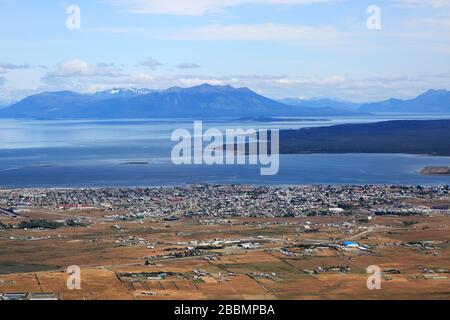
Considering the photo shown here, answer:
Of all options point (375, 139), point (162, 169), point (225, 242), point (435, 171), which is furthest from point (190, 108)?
point (225, 242)

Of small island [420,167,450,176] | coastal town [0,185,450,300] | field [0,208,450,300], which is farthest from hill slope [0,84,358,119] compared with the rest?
field [0,208,450,300]

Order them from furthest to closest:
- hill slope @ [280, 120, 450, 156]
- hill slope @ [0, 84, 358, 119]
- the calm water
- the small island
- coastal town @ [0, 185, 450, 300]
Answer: hill slope @ [0, 84, 358, 119] → hill slope @ [280, 120, 450, 156] → the small island → the calm water → coastal town @ [0, 185, 450, 300]

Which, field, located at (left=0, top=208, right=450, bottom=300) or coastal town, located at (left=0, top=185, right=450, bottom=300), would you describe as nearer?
field, located at (left=0, top=208, right=450, bottom=300)

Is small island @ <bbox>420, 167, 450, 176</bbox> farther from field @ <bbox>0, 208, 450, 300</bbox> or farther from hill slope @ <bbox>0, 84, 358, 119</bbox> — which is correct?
hill slope @ <bbox>0, 84, 358, 119</bbox>

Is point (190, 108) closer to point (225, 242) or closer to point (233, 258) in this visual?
point (225, 242)
